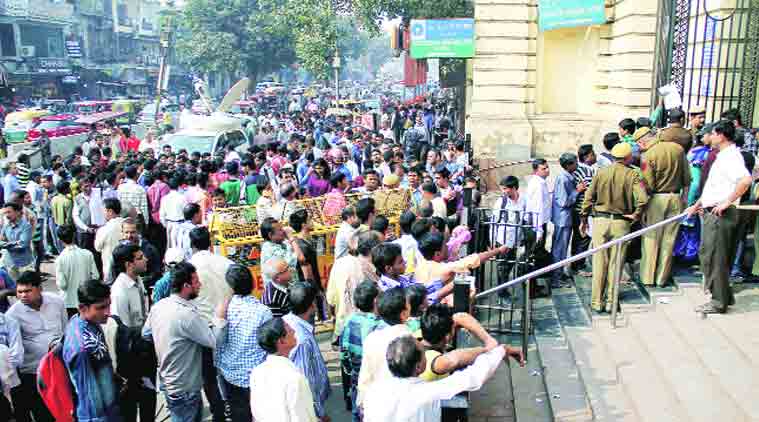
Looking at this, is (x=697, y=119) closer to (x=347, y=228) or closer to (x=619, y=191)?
(x=619, y=191)

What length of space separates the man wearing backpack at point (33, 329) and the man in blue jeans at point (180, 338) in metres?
0.99

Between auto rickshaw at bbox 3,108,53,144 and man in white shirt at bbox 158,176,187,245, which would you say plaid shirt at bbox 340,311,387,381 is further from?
auto rickshaw at bbox 3,108,53,144

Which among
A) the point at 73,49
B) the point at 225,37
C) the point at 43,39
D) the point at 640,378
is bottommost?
the point at 640,378

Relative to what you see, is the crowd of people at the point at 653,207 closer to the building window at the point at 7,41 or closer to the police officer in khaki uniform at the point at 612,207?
the police officer in khaki uniform at the point at 612,207

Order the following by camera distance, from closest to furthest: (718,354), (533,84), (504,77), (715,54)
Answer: (718,354) → (715,54) → (504,77) → (533,84)

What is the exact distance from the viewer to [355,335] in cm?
529

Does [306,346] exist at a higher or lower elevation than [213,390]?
higher

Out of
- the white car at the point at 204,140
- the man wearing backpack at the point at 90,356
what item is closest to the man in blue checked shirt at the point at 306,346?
the man wearing backpack at the point at 90,356

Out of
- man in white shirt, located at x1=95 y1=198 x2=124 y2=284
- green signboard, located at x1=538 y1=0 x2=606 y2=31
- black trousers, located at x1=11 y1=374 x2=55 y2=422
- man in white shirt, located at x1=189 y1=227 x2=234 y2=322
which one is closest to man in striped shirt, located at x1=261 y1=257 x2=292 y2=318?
man in white shirt, located at x1=189 y1=227 x2=234 y2=322

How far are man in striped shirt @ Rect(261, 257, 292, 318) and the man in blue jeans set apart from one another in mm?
640

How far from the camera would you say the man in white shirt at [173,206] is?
9172 mm

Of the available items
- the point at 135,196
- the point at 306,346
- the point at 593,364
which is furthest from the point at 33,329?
the point at 593,364

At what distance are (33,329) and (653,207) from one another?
618 centimetres

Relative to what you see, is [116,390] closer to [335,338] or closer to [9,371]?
[9,371]
